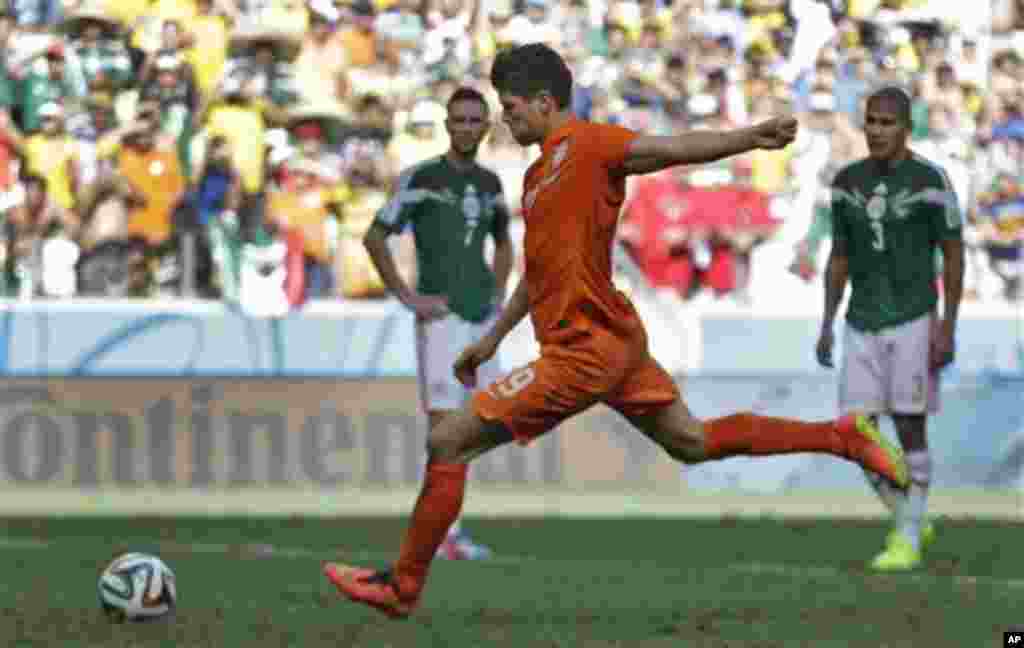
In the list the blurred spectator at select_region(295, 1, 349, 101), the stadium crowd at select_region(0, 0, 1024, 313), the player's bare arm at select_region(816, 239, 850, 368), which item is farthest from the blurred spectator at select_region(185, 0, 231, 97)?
the player's bare arm at select_region(816, 239, 850, 368)

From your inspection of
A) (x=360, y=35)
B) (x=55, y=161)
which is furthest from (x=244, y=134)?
(x=360, y=35)

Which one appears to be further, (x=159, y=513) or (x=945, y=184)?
(x=159, y=513)

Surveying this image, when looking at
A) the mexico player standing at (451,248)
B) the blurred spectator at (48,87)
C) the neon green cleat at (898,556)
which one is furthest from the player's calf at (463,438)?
the blurred spectator at (48,87)

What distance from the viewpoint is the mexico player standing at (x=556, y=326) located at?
728cm

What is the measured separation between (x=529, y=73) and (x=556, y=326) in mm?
834

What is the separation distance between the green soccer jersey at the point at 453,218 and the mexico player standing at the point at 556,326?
361 centimetres

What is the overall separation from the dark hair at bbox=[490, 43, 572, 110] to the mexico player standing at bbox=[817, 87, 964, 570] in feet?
11.1

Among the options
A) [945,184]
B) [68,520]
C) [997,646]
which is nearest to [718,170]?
[68,520]

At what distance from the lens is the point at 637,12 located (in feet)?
64.1

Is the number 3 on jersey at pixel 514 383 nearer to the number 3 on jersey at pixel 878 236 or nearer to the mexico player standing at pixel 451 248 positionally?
the number 3 on jersey at pixel 878 236

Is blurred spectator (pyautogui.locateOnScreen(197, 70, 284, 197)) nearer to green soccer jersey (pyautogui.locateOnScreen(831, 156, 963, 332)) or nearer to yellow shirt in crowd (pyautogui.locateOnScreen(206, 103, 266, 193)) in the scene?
yellow shirt in crowd (pyautogui.locateOnScreen(206, 103, 266, 193))

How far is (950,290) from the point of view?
1047cm

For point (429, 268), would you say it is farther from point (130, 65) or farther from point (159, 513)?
point (130, 65)

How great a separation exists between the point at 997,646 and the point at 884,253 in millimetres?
3824
